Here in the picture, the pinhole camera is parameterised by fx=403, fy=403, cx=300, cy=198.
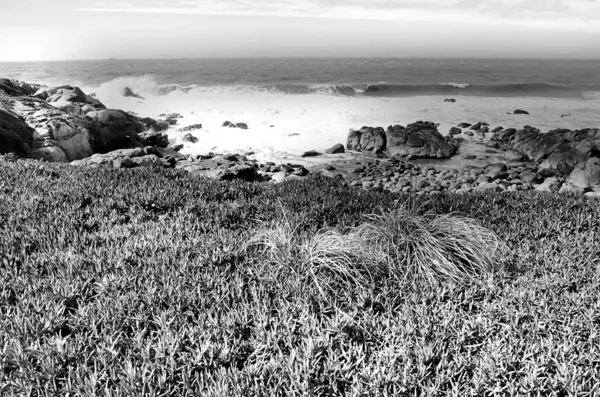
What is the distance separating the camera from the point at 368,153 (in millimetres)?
20484

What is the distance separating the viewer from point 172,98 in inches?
1714

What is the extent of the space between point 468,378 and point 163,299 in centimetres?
240

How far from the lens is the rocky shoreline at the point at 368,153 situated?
45.0 feet

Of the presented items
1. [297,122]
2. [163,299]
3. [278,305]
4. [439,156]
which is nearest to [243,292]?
[278,305]

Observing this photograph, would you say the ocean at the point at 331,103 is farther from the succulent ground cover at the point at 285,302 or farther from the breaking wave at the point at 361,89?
the succulent ground cover at the point at 285,302

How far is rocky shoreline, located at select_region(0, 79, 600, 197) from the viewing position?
1373cm

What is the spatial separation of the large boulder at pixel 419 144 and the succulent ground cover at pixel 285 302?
1394 centimetres

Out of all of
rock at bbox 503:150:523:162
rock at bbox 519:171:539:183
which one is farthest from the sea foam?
rock at bbox 519:171:539:183

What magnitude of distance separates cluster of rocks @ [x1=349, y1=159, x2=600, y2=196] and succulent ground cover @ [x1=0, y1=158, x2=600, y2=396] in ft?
28.9

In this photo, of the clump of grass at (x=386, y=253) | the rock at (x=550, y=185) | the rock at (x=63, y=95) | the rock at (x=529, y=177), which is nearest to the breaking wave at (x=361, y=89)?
the rock at (x=63, y=95)

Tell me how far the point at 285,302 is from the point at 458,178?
13.8m

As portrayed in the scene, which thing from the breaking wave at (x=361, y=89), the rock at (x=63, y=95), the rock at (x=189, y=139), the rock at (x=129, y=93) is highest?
the breaking wave at (x=361, y=89)

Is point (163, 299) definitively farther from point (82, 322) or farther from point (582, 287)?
point (582, 287)

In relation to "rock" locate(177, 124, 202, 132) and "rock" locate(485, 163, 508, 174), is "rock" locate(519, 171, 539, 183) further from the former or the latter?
"rock" locate(177, 124, 202, 132)
